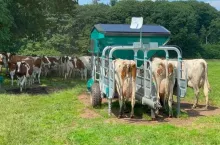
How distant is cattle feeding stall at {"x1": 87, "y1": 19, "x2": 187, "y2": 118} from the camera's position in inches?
388

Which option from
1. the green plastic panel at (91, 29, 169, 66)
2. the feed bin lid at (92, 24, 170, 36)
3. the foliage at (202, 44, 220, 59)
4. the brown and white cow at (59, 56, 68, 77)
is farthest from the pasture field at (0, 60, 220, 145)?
the foliage at (202, 44, 220, 59)

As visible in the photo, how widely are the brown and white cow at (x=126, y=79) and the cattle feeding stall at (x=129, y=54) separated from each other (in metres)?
0.17

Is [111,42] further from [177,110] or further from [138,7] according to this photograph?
A: [138,7]

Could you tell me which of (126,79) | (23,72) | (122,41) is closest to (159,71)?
(126,79)

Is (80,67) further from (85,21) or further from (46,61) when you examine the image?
(85,21)

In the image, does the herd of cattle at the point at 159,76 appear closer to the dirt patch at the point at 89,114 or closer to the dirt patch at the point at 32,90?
the dirt patch at the point at 32,90

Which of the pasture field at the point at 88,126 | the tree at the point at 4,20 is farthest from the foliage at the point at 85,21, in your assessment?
the pasture field at the point at 88,126

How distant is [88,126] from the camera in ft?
28.9

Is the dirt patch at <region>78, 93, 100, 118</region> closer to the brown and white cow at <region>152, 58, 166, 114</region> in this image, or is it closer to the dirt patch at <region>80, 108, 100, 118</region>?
the dirt patch at <region>80, 108, 100, 118</region>

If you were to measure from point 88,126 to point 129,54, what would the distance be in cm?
407

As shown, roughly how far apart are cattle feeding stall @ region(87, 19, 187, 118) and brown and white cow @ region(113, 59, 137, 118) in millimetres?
172

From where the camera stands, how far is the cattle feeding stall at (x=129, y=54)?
985 cm

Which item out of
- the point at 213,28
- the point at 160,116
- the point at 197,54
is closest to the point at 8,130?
the point at 160,116

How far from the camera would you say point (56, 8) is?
916 inches
